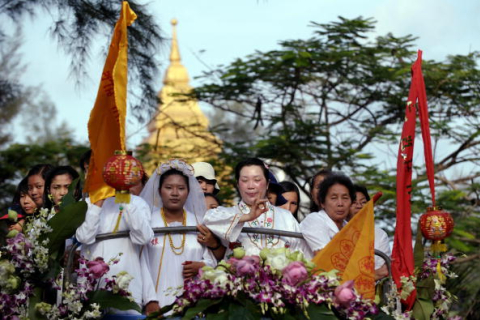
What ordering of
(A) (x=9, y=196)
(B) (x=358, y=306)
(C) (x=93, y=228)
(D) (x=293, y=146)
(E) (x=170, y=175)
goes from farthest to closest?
(A) (x=9, y=196), (D) (x=293, y=146), (E) (x=170, y=175), (C) (x=93, y=228), (B) (x=358, y=306)

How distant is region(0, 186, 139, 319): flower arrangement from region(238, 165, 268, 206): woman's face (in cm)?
135

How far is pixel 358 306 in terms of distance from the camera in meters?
5.37

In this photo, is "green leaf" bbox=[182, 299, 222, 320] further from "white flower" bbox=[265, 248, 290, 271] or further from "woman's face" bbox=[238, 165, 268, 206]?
"woman's face" bbox=[238, 165, 268, 206]

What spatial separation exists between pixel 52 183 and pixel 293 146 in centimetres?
673

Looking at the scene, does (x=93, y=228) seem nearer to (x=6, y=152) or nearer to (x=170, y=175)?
(x=170, y=175)

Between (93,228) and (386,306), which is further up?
(93,228)

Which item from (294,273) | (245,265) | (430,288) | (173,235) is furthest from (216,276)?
(430,288)

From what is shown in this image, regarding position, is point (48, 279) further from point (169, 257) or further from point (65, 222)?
point (169, 257)

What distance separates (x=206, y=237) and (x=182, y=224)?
51cm

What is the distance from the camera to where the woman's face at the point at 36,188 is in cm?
750

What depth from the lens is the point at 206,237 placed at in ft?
20.2

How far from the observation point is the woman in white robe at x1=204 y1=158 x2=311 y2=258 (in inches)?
237

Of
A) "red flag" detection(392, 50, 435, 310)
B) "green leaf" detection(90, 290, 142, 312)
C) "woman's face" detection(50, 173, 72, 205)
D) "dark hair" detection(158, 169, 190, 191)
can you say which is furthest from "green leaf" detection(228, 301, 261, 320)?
"woman's face" detection(50, 173, 72, 205)

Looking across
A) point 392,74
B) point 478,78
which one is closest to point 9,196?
point 392,74
